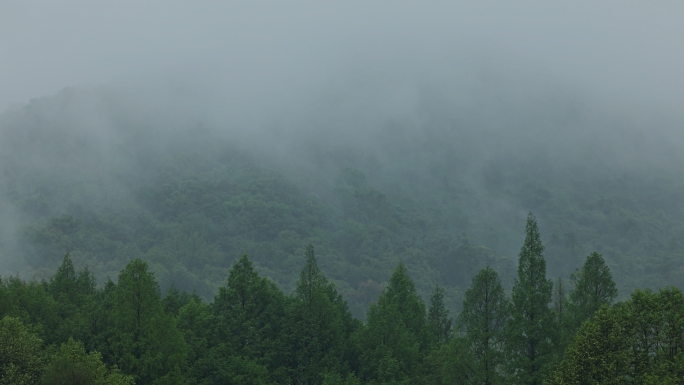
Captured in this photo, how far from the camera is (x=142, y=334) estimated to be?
57.1 meters

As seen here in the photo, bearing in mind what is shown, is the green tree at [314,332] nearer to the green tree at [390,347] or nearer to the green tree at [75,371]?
the green tree at [390,347]

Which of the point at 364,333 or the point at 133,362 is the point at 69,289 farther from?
the point at 364,333

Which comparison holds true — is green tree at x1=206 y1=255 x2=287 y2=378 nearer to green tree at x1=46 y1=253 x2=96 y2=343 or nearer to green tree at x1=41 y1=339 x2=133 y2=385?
green tree at x1=46 y1=253 x2=96 y2=343

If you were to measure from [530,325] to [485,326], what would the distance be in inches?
188

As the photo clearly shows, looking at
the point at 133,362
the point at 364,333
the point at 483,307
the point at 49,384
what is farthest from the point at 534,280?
the point at 49,384

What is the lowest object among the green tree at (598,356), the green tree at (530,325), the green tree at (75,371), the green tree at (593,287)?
the green tree at (75,371)

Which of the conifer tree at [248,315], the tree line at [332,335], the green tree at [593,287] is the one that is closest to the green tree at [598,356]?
the tree line at [332,335]

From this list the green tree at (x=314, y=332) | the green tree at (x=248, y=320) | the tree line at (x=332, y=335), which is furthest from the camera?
the green tree at (x=314, y=332)

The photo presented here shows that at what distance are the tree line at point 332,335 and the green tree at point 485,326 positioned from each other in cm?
11

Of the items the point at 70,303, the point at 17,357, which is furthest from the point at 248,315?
the point at 17,357

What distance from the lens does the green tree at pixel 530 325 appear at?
5559 centimetres

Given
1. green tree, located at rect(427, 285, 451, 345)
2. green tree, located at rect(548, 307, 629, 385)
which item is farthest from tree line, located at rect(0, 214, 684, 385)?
green tree, located at rect(427, 285, 451, 345)

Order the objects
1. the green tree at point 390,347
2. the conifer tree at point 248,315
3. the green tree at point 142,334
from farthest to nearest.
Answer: the conifer tree at point 248,315 → the green tree at point 390,347 → the green tree at point 142,334

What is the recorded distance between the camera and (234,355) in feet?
215
